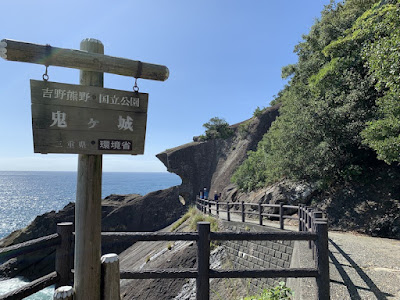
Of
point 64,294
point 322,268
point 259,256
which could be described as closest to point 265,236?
point 322,268

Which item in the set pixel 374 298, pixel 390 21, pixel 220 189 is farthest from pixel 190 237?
pixel 220 189

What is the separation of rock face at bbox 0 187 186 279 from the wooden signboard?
2521 cm

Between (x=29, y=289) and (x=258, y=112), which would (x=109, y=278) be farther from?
(x=258, y=112)

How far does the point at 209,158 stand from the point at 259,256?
28060 millimetres

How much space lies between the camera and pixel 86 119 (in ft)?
7.51

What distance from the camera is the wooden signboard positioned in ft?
7.05

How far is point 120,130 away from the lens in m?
2.41

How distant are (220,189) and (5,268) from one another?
71.7 ft

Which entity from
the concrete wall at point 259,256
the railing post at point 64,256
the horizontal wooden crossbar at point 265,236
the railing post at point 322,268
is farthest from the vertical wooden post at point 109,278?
the concrete wall at point 259,256

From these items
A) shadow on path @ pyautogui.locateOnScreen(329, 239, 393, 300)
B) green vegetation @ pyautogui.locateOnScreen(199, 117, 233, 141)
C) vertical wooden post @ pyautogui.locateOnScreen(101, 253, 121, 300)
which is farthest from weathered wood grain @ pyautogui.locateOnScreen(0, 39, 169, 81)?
green vegetation @ pyautogui.locateOnScreen(199, 117, 233, 141)

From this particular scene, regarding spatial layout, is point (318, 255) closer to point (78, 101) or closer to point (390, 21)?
point (78, 101)

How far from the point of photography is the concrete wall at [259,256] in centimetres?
775

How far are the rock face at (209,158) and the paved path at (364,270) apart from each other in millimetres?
24605

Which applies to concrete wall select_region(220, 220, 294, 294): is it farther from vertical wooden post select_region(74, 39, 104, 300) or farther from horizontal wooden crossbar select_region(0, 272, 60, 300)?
vertical wooden post select_region(74, 39, 104, 300)
